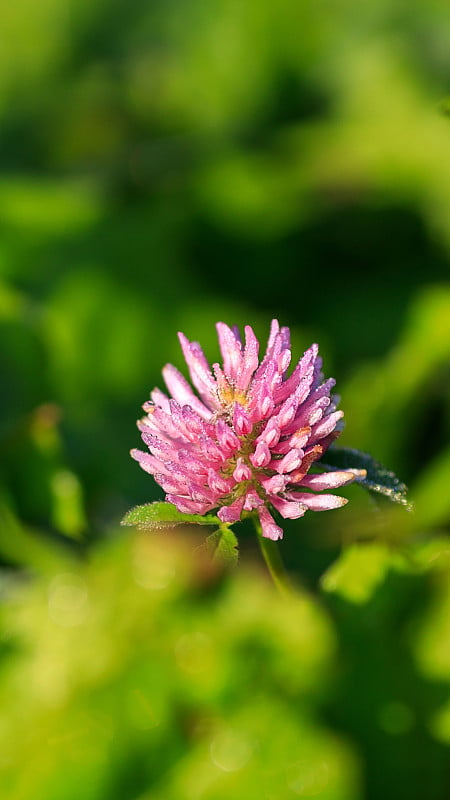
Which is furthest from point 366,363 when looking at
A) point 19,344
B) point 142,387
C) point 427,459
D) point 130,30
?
point 130,30

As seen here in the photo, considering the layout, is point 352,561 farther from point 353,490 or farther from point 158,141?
point 158,141

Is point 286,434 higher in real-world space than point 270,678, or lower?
higher

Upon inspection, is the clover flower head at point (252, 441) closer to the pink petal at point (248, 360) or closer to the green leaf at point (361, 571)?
the pink petal at point (248, 360)

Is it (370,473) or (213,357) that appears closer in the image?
(370,473)

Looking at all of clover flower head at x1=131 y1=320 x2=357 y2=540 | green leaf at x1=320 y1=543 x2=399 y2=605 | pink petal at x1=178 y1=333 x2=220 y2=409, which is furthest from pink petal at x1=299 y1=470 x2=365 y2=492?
green leaf at x1=320 y1=543 x2=399 y2=605

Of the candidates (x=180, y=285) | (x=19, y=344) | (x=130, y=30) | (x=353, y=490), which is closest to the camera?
(x=353, y=490)

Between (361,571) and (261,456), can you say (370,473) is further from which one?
(361,571)

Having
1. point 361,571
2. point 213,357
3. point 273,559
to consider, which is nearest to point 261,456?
point 273,559
